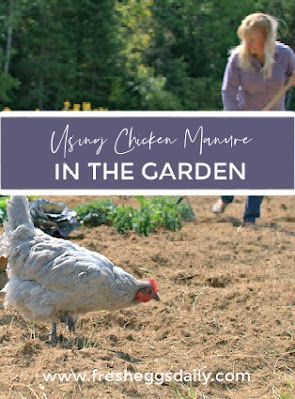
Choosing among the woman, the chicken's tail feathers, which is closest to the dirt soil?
the chicken's tail feathers

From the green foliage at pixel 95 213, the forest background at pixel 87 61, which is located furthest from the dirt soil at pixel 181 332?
the forest background at pixel 87 61

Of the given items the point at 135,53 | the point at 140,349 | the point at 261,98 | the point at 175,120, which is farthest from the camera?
the point at 135,53

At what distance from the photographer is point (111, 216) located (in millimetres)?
8391

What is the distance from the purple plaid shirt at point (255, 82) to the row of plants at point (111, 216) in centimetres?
110

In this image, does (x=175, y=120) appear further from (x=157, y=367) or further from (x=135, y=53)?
(x=135, y=53)

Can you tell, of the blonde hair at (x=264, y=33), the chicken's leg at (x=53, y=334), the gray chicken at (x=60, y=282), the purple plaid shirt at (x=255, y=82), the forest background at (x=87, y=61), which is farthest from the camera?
the forest background at (x=87, y=61)

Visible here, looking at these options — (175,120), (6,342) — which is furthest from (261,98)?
(6,342)

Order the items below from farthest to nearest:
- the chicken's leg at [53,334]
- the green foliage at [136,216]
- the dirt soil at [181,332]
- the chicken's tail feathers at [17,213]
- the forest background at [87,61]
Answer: the forest background at [87,61] < the green foliage at [136,216] < the chicken's tail feathers at [17,213] < the chicken's leg at [53,334] < the dirt soil at [181,332]

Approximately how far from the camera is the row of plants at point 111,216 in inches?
308

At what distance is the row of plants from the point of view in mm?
7816

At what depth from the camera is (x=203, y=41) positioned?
775 inches

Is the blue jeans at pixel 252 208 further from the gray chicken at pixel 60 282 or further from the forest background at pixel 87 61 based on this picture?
the forest background at pixel 87 61

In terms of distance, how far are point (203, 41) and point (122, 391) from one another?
15907 millimetres

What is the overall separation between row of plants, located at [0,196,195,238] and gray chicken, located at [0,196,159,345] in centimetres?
251
